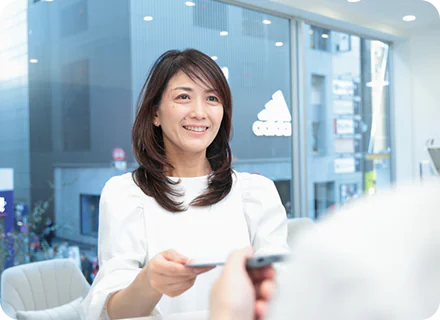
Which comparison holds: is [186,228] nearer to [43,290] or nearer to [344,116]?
[43,290]

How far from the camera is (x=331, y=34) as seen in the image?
193 inches

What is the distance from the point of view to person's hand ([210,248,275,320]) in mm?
337

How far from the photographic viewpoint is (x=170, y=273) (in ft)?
2.48

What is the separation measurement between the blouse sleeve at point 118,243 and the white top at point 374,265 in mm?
820

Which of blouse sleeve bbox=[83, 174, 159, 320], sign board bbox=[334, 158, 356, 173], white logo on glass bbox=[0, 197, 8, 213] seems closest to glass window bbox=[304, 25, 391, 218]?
sign board bbox=[334, 158, 356, 173]

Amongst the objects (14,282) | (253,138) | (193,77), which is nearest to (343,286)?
(193,77)

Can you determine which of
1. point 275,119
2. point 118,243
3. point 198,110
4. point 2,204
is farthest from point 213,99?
point 275,119

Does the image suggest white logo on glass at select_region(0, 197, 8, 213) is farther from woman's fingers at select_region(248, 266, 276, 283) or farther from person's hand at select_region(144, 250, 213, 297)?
woman's fingers at select_region(248, 266, 276, 283)

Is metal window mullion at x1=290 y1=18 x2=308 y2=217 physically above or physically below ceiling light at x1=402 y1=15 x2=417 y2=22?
below

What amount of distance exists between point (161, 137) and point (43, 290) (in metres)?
1.67

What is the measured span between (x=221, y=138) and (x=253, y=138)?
2.87 m

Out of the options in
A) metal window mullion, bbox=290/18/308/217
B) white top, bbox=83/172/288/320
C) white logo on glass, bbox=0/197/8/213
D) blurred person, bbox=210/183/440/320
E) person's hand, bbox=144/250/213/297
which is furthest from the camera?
metal window mullion, bbox=290/18/308/217

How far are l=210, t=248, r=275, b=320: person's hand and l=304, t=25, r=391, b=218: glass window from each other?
4.35 meters

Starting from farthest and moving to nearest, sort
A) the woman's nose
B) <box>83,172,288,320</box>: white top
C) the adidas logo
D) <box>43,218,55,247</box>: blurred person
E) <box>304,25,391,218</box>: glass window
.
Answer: <box>304,25,391,218</box>: glass window, the adidas logo, <box>43,218,55,247</box>: blurred person, the woman's nose, <box>83,172,288,320</box>: white top
